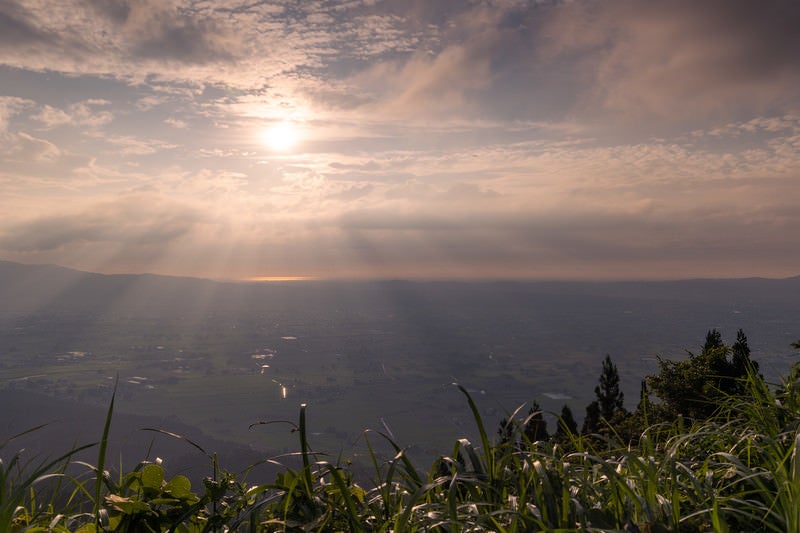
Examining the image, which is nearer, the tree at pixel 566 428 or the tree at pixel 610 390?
the tree at pixel 566 428

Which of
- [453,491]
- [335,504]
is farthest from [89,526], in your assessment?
[453,491]

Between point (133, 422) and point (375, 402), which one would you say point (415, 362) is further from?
point (133, 422)

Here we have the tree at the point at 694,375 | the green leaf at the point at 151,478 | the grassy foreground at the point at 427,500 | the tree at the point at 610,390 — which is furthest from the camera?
the tree at the point at 610,390

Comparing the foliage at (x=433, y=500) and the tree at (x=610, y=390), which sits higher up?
the foliage at (x=433, y=500)

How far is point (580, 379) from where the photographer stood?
145 metres

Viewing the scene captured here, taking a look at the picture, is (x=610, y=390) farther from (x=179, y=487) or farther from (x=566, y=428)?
(x=179, y=487)

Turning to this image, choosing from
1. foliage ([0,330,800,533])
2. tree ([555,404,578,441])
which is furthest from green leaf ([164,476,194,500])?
tree ([555,404,578,441])

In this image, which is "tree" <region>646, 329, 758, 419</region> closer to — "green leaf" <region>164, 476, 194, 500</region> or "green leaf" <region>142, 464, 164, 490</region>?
"green leaf" <region>164, 476, 194, 500</region>

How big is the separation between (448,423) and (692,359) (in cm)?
8733

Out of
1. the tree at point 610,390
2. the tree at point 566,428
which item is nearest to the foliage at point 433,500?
the tree at point 566,428

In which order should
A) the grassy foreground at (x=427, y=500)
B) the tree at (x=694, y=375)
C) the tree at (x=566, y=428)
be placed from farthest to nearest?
the tree at (x=694, y=375), the tree at (x=566, y=428), the grassy foreground at (x=427, y=500)

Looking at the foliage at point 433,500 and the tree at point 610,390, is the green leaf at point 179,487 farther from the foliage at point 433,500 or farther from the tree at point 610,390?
the tree at point 610,390

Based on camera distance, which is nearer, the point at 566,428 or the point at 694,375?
the point at 566,428

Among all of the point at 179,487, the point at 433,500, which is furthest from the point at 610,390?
the point at 179,487
